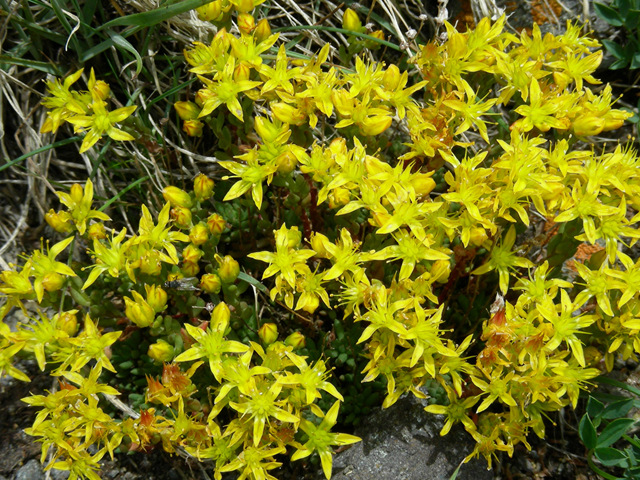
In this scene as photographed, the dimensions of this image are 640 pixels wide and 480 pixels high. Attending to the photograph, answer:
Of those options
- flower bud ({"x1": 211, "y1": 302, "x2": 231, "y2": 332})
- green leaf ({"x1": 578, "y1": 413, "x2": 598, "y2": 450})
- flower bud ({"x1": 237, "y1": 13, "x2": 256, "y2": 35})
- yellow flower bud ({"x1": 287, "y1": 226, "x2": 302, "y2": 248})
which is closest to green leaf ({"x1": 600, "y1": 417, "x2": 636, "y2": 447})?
green leaf ({"x1": 578, "y1": 413, "x2": 598, "y2": 450})

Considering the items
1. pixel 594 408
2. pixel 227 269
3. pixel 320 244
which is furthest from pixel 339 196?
pixel 594 408

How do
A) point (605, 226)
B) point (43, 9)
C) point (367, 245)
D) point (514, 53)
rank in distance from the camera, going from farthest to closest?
1. point (43, 9)
2. point (514, 53)
3. point (367, 245)
4. point (605, 226)

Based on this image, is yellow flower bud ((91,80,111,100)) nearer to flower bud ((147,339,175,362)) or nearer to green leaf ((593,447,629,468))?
flower bud ((147,339,175,362))

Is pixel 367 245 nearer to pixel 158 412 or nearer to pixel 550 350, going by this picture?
pixel 550 350

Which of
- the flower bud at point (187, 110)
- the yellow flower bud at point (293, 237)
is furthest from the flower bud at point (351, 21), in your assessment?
the yellow flower bud at point (293, 237)

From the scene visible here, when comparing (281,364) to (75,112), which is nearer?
(281,364)

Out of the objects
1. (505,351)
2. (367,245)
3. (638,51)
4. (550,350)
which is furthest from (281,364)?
(638,51)

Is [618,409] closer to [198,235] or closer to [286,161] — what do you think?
[286,161]
